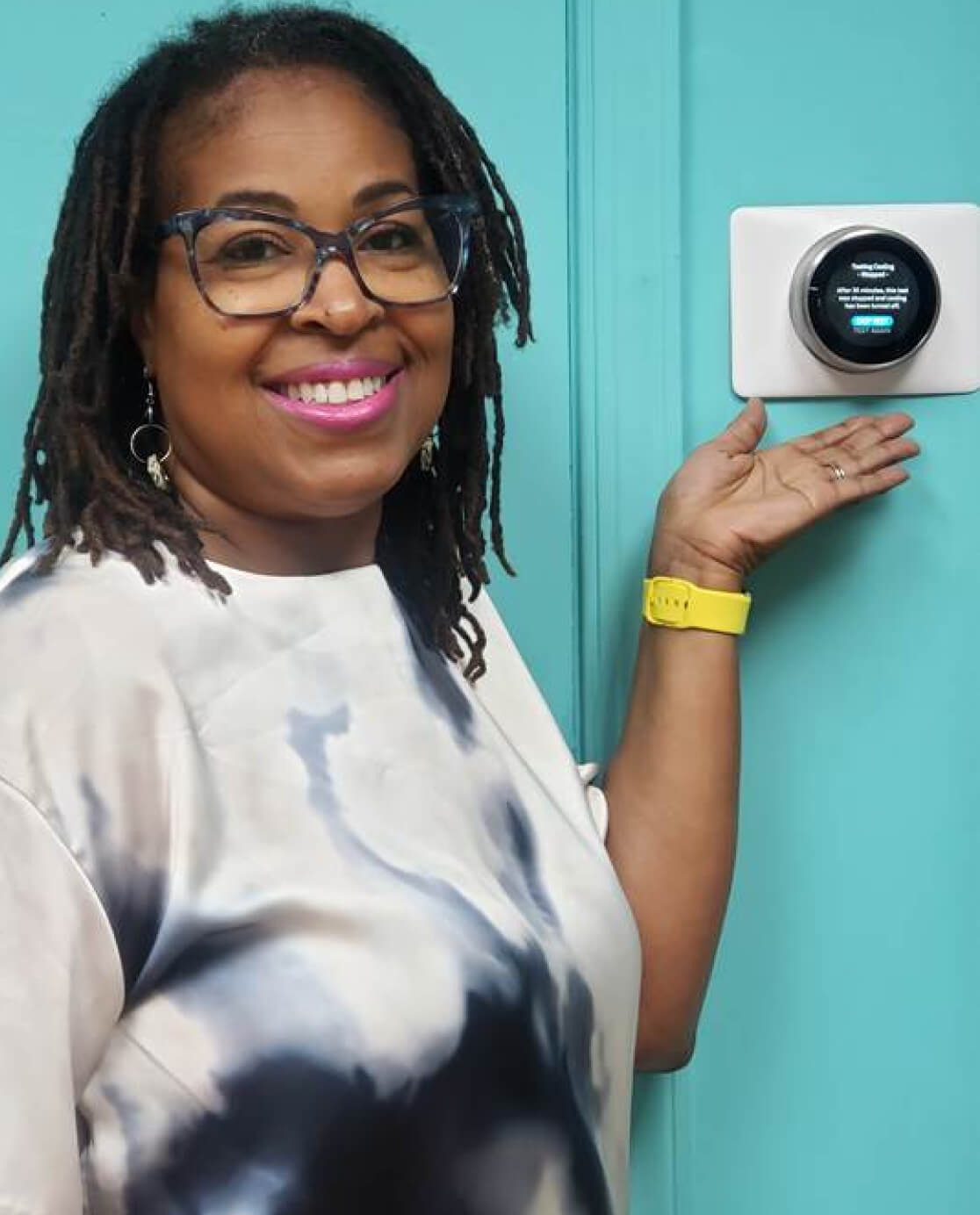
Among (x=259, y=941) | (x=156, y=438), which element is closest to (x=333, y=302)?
(x=156, y=438)

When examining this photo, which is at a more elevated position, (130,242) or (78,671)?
(130,242)

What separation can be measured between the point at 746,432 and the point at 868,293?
0.16 m

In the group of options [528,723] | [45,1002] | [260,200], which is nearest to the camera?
[45,1002]

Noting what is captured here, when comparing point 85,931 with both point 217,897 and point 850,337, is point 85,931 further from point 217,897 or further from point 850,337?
point 850,337

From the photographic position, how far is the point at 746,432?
4.08 ft

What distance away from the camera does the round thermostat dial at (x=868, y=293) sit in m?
1.25

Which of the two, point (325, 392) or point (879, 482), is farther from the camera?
point (879, 482)

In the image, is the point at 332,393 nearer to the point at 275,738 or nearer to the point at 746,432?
the point at 275,738

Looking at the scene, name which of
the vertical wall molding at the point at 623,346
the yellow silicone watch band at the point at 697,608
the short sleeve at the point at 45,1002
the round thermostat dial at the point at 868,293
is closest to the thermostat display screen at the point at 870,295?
the round thermostat dial at the point at 868,293

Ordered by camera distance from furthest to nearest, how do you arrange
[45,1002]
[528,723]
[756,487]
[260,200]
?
1. [756,487]
2. [528,723]
3. [260,200]
4. [45,1002]

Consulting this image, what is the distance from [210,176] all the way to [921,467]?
0.70m

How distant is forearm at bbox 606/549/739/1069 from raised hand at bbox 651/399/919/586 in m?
0.02

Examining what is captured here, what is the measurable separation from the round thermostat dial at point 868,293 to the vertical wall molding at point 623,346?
0.39 feet

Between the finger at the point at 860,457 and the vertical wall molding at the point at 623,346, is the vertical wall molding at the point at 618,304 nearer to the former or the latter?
the vertical wall molding at the point at 623,346
